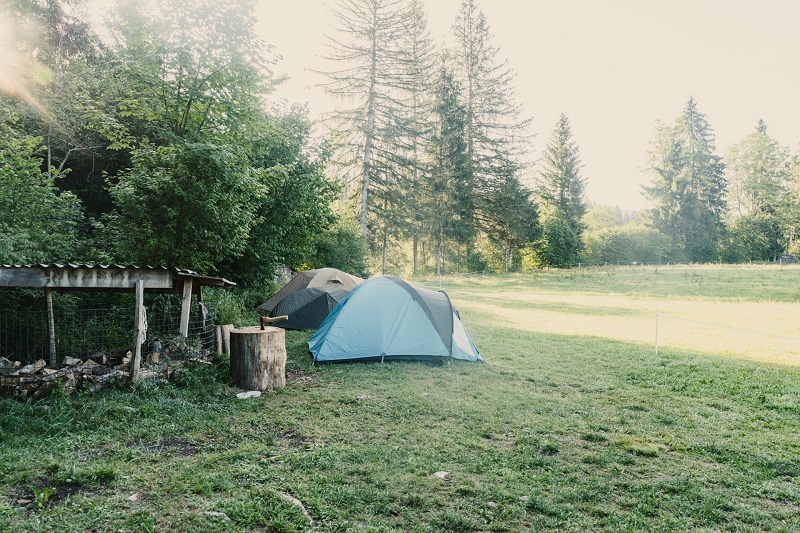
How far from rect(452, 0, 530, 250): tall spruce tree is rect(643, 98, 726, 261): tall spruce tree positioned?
17865mm

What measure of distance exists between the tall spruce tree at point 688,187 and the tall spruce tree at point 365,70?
30387mm

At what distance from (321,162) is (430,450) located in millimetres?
11544

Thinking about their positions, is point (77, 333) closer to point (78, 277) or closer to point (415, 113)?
point (78, 277)

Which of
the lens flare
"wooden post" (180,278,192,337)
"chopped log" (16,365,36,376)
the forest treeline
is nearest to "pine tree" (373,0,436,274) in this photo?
the forest treeline

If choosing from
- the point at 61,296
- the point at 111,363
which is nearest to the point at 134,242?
the point at 61,296

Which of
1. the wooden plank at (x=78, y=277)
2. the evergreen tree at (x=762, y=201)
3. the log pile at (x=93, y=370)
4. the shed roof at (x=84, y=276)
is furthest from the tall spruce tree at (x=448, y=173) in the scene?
the evergreen tree at (x=762, y=201)

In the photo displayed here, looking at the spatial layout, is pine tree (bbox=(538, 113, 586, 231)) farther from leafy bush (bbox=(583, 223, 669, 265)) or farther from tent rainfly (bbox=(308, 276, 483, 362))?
tent rainfly (bbox=(308, 276, 483, 362))

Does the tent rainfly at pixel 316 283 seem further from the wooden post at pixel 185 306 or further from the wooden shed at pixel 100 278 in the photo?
the wooden shed at pixel 100 278

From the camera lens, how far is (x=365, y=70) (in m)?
26.4

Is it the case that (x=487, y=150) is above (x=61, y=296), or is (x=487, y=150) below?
above

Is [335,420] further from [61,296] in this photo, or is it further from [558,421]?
[61,296]

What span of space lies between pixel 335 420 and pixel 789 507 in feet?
13.2

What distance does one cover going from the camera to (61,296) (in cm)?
799

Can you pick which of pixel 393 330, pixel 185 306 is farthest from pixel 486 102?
pixel 185 306
